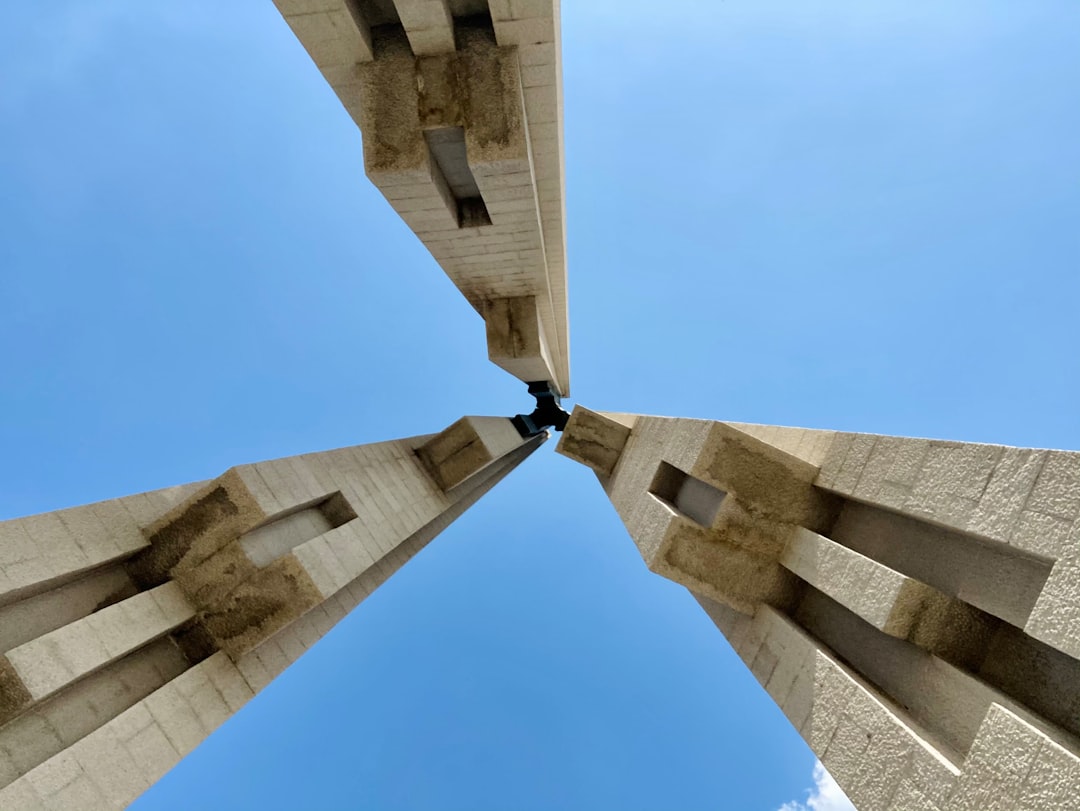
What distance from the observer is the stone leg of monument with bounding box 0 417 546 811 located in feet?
16.4

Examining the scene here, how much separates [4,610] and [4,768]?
1261 millimetres

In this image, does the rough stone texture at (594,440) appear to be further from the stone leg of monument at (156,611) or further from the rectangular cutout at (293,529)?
the rectangular cutout at (293,529)

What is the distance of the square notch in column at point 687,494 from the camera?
6.46 meters

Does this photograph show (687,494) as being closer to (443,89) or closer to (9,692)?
(443,89)

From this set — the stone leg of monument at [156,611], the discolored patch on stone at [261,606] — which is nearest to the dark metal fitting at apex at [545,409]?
the stone leg of monument at [156,611]

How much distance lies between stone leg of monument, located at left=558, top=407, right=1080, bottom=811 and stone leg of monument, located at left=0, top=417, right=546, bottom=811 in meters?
4.40

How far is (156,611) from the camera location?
629 cm

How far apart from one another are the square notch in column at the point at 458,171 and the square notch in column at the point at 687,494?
471 cm

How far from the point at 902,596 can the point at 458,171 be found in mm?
7646

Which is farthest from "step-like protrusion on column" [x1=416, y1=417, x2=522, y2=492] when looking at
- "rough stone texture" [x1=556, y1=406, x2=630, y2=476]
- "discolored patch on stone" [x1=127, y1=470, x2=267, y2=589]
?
"discolored patch on stone" [x1=127, y1=470, x2=267, y2=589]

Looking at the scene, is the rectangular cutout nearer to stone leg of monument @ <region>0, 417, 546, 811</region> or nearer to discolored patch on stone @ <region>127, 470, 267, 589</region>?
stone leg of monument @ <region>0, 417, 546, 811</region>

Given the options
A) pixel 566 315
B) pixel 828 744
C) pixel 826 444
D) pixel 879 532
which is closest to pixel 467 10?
pixel 826 444

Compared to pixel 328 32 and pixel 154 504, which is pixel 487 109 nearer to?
pixel 328 32

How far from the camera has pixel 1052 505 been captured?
10.9ft
